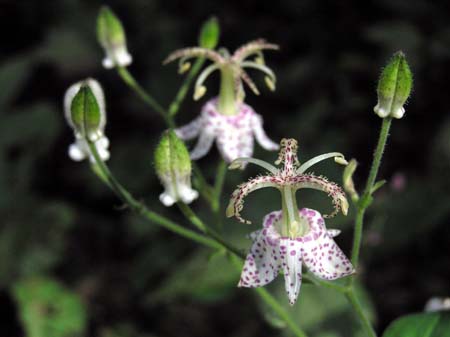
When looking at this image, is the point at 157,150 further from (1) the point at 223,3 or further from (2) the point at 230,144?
(1) the point at 223,3

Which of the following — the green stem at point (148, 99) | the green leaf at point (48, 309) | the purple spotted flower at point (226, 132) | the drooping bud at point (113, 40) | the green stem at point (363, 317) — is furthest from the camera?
the green leaf at point (48, 309)

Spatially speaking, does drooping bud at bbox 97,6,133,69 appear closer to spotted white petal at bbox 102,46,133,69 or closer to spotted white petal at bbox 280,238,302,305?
spotted white petal at bbox 102,46,133,69

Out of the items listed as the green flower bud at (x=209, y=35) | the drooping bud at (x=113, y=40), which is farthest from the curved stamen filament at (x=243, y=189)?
the drooping bud at (x=113, y=40)

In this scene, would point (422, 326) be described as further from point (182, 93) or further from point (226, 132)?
point (182, 93)

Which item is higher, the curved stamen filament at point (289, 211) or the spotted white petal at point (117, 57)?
the spotted white petal at point (117, 57)

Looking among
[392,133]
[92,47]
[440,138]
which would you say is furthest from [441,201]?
[92,47]

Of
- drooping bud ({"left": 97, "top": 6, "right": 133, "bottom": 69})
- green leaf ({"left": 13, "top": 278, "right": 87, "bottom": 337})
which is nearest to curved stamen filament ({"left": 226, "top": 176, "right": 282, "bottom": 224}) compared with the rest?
drooping bud ({"left": 97, "top": 6, "right": 133, "bottom": 69})

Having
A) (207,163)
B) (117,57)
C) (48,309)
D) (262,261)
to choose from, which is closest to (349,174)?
(262,261)

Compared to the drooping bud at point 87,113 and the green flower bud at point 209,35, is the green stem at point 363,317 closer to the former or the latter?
the drooping bud at point 87,113
